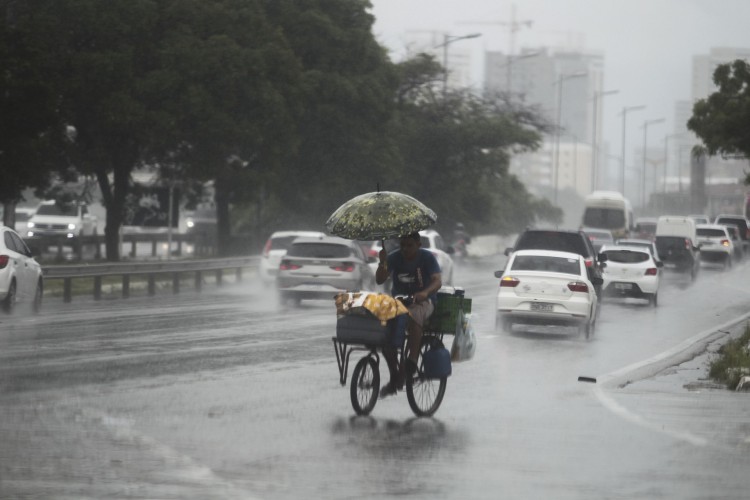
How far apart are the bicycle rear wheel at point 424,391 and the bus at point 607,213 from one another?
2507 inches

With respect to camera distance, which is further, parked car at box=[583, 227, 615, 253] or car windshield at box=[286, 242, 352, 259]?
parked car at box=[583, 227, 615, 253]

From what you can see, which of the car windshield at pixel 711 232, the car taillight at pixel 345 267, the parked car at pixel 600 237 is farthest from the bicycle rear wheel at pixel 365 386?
the car windshield at pixel 711 232

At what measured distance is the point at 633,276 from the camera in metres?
38.5

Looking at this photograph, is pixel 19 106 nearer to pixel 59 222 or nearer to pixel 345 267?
pixel 345 267

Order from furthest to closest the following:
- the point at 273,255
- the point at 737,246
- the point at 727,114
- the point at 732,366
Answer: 1. the point at 737,246
2. the point at 727,114
3. the point at 273,255
4. the point at 732,366

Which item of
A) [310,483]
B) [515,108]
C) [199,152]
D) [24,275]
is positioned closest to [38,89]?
[24,275]

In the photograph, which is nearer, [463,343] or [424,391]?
[424,391]

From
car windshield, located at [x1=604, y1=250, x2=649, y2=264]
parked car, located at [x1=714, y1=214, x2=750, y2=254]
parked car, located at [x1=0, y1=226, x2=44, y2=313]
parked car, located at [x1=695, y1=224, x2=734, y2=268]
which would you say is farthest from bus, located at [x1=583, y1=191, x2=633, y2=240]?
parked car, located at [x1=0, y1=226, x2=44, y2=313]

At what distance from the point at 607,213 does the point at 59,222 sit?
91.6ft

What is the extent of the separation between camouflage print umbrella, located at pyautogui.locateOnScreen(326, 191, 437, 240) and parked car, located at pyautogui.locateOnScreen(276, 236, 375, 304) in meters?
18.3

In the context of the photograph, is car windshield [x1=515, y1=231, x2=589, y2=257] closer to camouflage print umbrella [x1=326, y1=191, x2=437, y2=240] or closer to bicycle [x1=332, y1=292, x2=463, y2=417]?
camouflage print umbrella [x1=326, y1=191, x2=437, y2=240]

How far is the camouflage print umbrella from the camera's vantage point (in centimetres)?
1365

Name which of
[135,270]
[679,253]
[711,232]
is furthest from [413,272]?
[711,232]

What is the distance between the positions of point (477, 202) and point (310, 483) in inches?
2571
